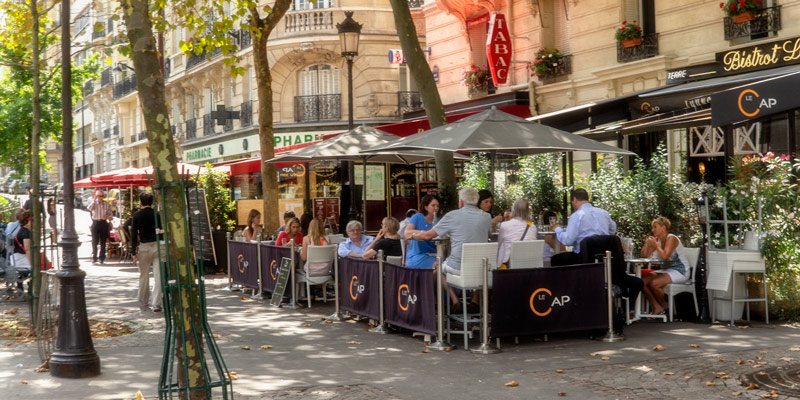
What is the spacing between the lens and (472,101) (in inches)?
884

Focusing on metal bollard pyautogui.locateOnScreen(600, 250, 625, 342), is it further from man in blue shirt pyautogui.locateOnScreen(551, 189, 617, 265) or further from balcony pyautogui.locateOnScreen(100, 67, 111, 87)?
balcony pyautogui.locateOnScreen(100, 67, 111, 87)

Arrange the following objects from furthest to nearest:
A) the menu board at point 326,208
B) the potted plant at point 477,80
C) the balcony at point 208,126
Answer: the balcony at point 208,126, the potted plant at point 477,80, the menu board at point 326,208

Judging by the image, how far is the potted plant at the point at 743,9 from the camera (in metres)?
15.1

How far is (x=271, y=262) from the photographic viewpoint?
13125mm

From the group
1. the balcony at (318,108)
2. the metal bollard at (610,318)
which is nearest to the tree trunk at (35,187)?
the metal bollard at (610,318)

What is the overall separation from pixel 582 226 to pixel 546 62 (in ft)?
37.9

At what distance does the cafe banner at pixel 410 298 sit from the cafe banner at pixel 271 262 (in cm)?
328

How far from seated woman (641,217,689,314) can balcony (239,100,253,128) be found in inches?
1006

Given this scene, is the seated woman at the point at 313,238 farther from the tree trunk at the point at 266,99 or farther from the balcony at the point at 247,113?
the balcony at the point at 247,113

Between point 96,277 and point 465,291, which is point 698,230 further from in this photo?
point 96,277

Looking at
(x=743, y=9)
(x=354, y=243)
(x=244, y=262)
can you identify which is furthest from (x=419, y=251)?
(x=743, y=9)

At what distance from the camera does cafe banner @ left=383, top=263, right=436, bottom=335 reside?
878 centimetres

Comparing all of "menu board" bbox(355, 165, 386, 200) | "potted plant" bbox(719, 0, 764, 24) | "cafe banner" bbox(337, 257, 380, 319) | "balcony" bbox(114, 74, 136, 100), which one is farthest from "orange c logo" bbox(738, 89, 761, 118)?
"balcony" bbox(114, 74, 136, 100)

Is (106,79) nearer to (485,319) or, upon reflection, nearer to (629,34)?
(629,34)
